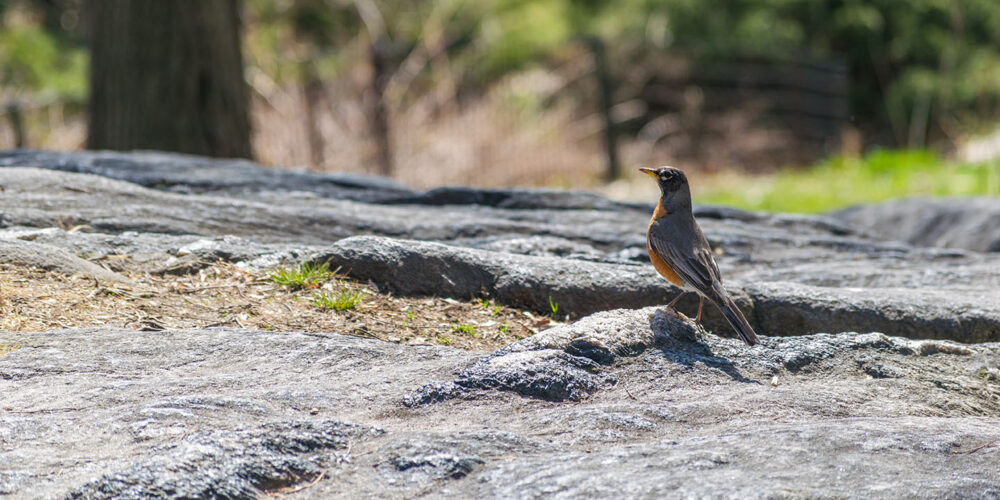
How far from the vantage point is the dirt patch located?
3.32 metres

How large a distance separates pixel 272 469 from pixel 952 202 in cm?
599

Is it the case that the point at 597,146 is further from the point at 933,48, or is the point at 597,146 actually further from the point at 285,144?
the point at 933,48

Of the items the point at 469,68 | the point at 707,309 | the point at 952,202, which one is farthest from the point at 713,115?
the point at 707,309

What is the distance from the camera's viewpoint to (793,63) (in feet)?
49.6

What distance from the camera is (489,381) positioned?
285cm

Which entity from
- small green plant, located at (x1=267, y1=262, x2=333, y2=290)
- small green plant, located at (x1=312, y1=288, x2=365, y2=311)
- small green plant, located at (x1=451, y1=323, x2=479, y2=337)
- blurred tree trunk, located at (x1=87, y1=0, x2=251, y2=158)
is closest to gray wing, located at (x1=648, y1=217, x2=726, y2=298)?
small green plant, located at (x1=451, y1=323, x2=479, y2=337)

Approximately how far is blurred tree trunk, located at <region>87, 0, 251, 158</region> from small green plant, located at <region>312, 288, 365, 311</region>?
427 cm

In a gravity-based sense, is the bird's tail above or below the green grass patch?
below

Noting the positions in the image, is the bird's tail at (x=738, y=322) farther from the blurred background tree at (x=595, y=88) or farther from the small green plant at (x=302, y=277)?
the blurred background tree at (x=595, y=88)

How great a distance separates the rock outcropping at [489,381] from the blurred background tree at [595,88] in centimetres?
615

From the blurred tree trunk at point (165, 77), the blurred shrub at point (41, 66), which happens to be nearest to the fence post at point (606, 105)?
the blurred tree trunk at point (165, 77)

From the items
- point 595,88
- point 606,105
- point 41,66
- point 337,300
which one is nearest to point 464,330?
point 337,300

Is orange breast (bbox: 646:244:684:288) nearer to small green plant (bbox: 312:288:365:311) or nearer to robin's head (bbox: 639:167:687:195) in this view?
robin's head (bbox: 639:167:687:195)

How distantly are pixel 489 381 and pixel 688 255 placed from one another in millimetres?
1123
